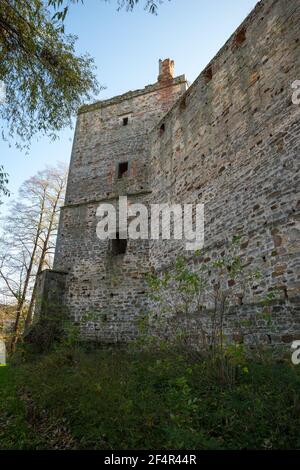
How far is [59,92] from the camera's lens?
568 cm

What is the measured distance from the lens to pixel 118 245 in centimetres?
1019

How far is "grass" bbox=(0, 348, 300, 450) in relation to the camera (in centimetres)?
270

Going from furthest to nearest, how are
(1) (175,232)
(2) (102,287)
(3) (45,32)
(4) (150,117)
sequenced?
1. (4) (150,117)
2. (2) (102,287)
3. (1) (175,232)
4. (3) (45,32)

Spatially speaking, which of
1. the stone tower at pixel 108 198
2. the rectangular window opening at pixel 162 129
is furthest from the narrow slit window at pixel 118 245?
the rectangular window opening at pixel 162 129

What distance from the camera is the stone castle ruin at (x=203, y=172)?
5.30 meters

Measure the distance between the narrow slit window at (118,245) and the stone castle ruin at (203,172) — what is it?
1.6 inches

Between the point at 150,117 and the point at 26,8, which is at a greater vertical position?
the point at 150,117

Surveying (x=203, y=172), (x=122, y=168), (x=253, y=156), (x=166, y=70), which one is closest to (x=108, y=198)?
(x=122, y=168)

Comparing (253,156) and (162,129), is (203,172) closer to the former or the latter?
(253,156)

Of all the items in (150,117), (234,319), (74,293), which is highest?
(150,117)

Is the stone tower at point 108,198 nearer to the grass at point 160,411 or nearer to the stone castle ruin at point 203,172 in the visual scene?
the stone castle ruin at point 203,172
